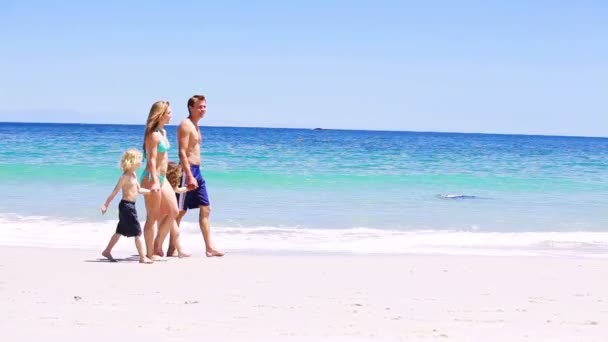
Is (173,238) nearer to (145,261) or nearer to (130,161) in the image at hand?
(145,261)

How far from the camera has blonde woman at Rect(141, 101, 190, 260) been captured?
258 inches

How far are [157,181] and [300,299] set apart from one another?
2.06m

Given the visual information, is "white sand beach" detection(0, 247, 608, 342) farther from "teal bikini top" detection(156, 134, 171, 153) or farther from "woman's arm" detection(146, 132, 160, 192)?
"teal bikini top" detection(156, 134, 171, 153)

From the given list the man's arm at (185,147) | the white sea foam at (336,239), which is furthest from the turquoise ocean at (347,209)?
the man's arm at (185,147)

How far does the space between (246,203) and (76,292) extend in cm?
795

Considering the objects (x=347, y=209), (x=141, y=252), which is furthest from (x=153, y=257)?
(x=347, y=209)

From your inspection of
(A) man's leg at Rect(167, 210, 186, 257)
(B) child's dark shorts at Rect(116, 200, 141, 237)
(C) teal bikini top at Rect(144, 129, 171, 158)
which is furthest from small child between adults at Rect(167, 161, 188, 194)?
(B) child's dark shorts at Rect(116, 200, 141, 237)

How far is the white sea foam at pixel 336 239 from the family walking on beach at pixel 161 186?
103cm

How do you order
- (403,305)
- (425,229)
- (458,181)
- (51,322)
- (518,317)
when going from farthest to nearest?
(458,181)
(425,229)
(403,305)
(518,317)
(51,322)

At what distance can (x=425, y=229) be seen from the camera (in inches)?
405

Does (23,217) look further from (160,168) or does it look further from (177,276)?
(177,276)

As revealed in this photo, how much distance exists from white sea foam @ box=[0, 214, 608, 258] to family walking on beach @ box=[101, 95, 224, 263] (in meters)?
1.03

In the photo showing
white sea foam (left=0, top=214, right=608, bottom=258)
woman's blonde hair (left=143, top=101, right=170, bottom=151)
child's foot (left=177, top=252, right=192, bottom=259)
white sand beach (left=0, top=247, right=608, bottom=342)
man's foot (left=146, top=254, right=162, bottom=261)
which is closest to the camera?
white sand beach (left=0, top=247, right=608, bottom=342)

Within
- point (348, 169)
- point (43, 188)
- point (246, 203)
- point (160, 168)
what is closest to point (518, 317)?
point (160, 168)
